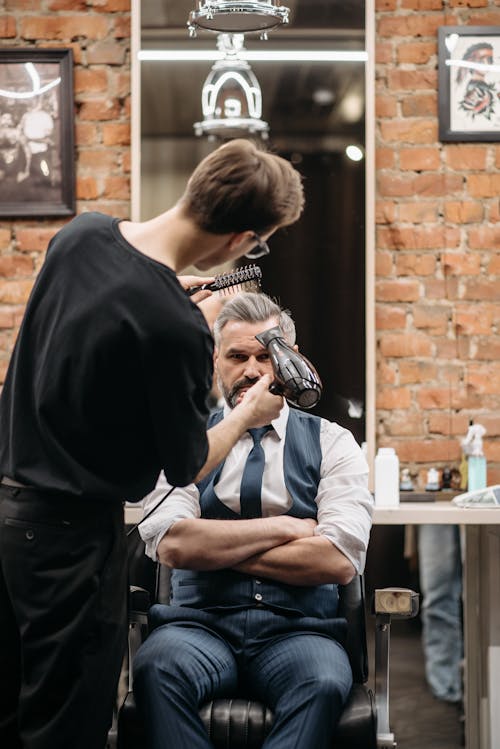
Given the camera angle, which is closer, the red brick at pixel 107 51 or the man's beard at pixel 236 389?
the man's beard at pixel 236 389

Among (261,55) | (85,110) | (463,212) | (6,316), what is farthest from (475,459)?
(85,110)

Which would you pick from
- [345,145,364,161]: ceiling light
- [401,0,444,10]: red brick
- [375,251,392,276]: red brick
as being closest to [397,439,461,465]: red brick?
[375,251,392,276]: red brick

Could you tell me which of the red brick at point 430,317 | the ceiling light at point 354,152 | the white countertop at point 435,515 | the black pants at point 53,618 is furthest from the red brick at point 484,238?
the black pants at point 53,618

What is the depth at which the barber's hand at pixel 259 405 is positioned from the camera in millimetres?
2031

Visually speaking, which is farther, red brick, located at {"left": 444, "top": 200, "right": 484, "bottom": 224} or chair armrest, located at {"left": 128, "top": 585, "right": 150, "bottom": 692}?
red brick, located at {"left": 444, "top": 200, "right": 484, "bottom": 224}

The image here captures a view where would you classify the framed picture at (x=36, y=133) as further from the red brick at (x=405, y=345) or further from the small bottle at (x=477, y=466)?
the small bottle at (x=477, y=466)

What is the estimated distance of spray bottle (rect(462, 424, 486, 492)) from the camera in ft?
10.0

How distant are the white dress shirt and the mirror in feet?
2.45

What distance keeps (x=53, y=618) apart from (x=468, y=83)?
2.34 meters

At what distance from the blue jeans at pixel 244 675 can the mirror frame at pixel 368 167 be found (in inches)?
41.1

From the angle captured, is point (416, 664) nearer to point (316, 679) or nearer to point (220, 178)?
point (316, 679)

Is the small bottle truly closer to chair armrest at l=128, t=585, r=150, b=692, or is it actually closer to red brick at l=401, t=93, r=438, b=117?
red brick at l=401, t=93, r=438, b=117

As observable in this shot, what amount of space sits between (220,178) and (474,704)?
2028 mm

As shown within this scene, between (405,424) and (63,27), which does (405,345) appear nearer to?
(405,424)
